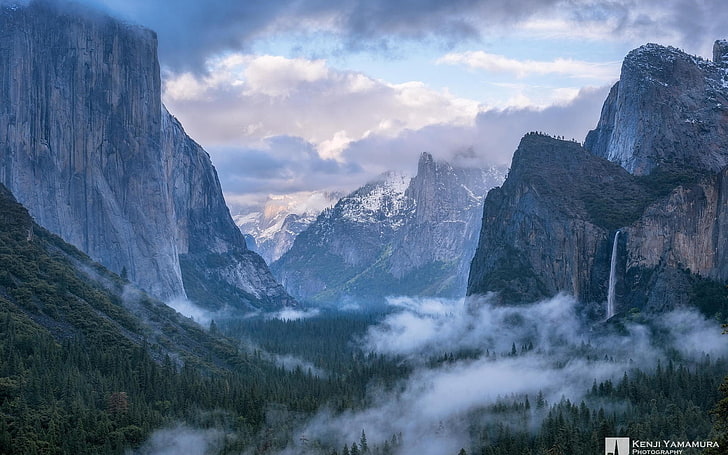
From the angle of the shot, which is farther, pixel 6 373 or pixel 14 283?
pixel 14 283

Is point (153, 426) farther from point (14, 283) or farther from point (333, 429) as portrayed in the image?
point (14, 283)

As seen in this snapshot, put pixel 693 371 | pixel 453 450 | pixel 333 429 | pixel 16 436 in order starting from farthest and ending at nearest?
pixel 693 371
pixel 333 429
pixel 453 450
pixel 16 436

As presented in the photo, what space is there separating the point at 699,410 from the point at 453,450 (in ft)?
137

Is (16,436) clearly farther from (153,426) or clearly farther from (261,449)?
(261,449)

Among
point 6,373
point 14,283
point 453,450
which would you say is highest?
point 14,283

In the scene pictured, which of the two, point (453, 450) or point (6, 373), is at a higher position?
point (6, 373)

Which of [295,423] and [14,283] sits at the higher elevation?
[14,283]

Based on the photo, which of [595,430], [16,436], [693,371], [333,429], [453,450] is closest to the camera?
Answer: [16,436]

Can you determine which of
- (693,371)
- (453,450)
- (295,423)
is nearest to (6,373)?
(295,423)

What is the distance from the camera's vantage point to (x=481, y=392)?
199250mm

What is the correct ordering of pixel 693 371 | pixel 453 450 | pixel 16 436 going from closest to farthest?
1. pixel 16 436
2. pixel 453 450
3. pixel 693 371

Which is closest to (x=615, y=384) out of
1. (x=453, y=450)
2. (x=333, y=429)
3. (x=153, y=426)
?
(x=453, y=450)

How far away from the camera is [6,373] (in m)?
154

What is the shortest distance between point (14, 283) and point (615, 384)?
404 feet
